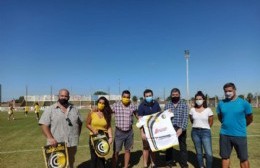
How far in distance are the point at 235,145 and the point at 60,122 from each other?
3.94 meters

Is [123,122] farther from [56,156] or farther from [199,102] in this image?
[56,156]

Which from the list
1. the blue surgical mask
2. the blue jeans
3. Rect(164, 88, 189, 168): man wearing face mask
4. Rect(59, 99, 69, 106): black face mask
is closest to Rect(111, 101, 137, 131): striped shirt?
the blue surgical mask

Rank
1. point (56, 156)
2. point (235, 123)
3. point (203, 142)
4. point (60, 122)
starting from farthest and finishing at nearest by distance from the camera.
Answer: point (203, 142)
point (235, 123)
point (60, 122)
point (56, 156)

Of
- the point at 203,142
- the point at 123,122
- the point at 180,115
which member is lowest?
the point at 203,142

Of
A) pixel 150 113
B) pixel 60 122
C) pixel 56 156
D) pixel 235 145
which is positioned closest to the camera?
pixel 56 156

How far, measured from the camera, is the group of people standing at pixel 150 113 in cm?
688

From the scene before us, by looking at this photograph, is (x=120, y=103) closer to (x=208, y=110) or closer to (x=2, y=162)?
(x=208, y=110)

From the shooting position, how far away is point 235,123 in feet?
23.6

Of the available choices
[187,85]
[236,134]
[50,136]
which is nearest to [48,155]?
[50,136]

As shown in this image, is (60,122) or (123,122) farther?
(123,122)

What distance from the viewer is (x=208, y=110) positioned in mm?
8297

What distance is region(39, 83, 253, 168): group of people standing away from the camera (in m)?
6.88

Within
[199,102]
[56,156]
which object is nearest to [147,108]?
[199,102]

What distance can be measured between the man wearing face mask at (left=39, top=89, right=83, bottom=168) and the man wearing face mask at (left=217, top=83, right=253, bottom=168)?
3443mm
